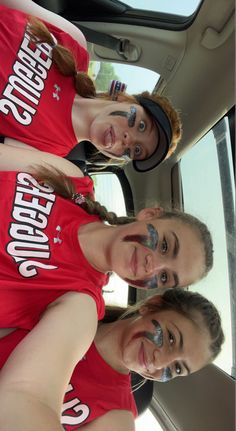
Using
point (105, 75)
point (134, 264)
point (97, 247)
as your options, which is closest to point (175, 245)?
point (134, 264)

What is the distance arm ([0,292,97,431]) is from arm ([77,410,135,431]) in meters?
0.39

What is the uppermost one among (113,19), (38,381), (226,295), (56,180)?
(113,19)

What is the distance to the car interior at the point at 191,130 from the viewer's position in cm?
168

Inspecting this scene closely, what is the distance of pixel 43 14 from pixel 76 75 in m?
0.28

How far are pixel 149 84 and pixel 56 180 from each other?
1060 millimetres

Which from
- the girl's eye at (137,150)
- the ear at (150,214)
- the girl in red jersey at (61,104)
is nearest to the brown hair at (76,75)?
the girl in red jersey at (61,104)

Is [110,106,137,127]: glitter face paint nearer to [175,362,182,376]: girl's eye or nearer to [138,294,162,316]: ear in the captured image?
[138,294,162,316]: ear

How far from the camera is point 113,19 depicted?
210 centimetres

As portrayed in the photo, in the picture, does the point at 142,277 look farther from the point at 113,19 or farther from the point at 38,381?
the point at 113,19

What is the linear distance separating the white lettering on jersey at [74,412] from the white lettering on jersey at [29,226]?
Result: 45cm

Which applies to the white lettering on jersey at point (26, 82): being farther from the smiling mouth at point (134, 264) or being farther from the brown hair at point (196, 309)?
the brown hair at point (196, 309)

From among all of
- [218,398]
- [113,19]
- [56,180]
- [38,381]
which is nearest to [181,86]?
[113,19]

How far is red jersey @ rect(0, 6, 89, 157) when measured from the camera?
152 cm

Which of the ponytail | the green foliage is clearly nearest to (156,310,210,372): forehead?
the ponytail
